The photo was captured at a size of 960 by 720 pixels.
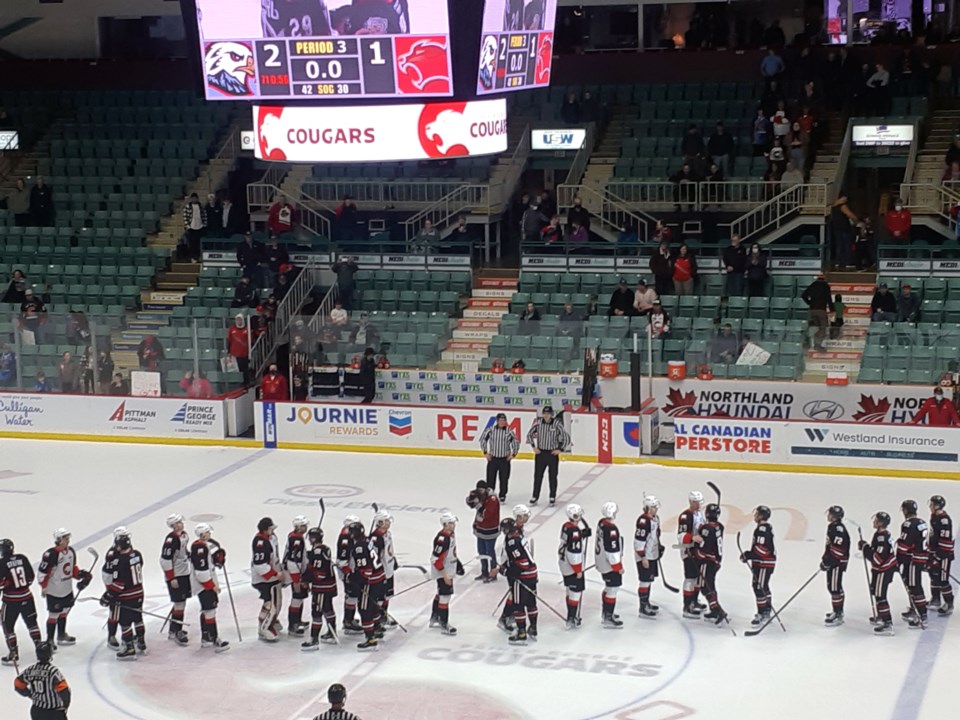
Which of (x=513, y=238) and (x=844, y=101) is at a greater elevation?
(x=844, y=101)

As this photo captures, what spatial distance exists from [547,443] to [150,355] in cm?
750

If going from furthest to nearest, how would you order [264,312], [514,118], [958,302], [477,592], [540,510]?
1. [514,118]
2. [264,312]
3. [958,302]
4. [540,510]
5. [477,592]

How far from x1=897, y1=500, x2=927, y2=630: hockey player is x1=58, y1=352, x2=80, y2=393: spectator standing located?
45.2ft

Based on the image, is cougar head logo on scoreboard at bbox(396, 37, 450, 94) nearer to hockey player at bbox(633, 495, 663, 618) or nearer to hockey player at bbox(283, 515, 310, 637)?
hockey player at bbox(633, 495, 663, 618)

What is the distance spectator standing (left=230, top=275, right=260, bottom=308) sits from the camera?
84.2 ft

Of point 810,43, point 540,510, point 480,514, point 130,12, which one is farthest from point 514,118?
point 480,514

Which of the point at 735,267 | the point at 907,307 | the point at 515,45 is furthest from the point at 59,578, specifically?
the point at 907,307

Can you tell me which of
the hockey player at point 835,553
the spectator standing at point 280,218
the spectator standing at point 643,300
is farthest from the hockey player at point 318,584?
the spectator standing at point 280,218

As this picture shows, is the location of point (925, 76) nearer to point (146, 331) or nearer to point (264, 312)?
point (264, 312)

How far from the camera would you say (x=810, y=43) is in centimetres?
3050

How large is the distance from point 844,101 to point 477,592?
52.1 ft

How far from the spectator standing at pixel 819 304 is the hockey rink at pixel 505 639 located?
2.96 metres

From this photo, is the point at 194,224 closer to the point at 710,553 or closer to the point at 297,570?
the point at 297,570

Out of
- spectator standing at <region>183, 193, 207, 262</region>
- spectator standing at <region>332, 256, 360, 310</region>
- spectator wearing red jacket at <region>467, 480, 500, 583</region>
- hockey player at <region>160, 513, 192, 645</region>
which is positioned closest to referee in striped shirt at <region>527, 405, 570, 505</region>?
spectator wearing red jacket at <region>467, 480, 500, 583</region>
